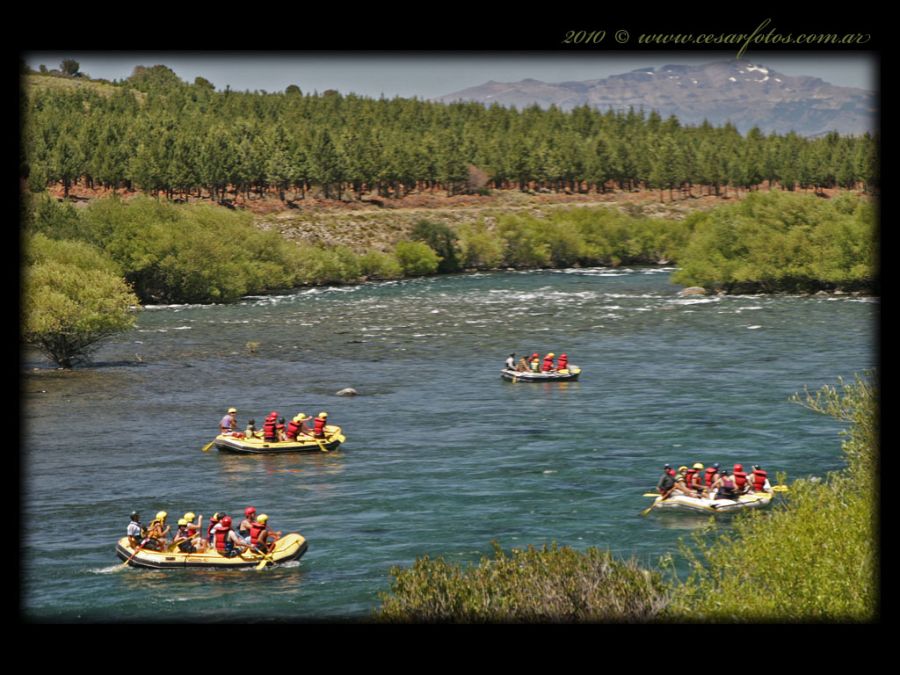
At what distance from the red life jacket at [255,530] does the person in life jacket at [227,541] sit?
28cm

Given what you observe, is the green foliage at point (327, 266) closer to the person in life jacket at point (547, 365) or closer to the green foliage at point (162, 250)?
the green foliage at point (162, 250)

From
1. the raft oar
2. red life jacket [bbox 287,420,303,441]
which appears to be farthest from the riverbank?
the raft oar

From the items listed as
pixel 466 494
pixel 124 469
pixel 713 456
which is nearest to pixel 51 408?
pixel 124 469

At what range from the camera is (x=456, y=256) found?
161 meters

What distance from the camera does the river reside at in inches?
1403

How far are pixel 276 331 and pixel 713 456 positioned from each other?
50413mm

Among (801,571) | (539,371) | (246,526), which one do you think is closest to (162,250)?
(539,371)

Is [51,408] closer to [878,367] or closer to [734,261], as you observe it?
[878,367]

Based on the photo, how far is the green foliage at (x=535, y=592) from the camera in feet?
65.3

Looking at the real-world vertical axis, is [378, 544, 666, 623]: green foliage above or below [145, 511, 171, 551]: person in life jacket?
above

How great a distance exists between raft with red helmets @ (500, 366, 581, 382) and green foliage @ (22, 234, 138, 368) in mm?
25233

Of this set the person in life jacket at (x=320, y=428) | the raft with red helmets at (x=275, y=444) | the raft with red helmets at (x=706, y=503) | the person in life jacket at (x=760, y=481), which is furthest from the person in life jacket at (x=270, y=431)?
the person in life jacket at (x=760, y=481)

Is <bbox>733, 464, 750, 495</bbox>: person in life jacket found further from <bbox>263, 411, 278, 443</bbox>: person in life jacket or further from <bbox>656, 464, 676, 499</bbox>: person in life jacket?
<bbox>263, 411, 278, 443</bbox>: person in life jacket
